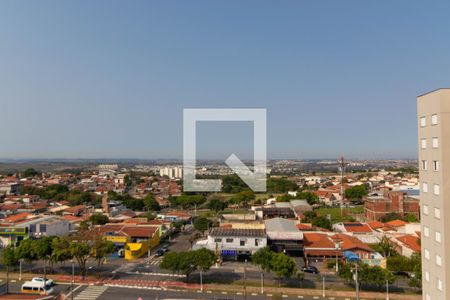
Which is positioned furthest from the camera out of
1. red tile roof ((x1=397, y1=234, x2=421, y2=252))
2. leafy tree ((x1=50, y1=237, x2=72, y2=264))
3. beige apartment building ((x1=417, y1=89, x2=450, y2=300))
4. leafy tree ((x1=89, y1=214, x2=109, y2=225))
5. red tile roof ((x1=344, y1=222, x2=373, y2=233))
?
leafy tree ((x1=89, y1=214, x2=109, y2=225))

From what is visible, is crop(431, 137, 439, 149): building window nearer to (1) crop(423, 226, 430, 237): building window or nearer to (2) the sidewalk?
(1) crop(423, 226, 430, 237): building window

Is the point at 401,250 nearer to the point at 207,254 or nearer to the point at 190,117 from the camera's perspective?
the point at 207,254

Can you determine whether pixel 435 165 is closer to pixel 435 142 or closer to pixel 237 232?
pixel 435 142

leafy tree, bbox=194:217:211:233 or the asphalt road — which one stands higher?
leafy tree, bbox=194:217:211:233

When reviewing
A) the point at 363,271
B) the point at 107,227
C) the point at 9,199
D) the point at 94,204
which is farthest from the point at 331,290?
the point at 9,199

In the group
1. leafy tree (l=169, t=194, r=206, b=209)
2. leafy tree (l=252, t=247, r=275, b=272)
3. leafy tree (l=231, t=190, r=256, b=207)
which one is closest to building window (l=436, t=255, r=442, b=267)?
leafy tree (l=252, t=247, r=275, b=272)

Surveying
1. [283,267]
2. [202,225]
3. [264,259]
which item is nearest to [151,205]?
[202,225]
